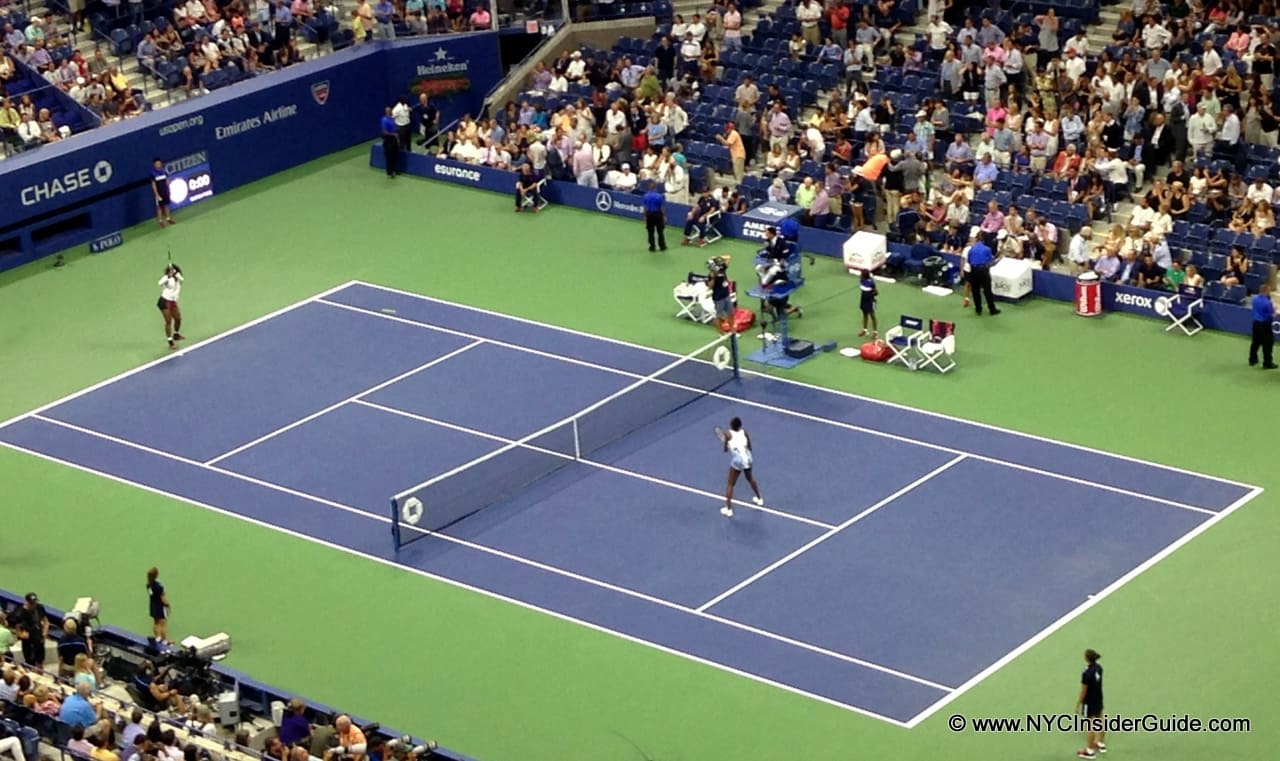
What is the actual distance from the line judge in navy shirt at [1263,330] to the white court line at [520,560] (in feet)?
39.9

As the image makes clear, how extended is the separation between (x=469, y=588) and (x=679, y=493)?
170 inches

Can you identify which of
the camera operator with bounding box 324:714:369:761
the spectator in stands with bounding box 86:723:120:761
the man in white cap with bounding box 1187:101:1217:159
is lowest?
the camera operator with bounding box 324:714:369:761

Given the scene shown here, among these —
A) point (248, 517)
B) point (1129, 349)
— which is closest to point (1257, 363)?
point (1129, 349)

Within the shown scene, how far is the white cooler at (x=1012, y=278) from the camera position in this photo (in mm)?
47250

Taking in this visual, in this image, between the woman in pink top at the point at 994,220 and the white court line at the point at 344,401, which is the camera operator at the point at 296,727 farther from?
the woman in pink top at the point at 994,220

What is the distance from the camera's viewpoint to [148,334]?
49188 millimetres

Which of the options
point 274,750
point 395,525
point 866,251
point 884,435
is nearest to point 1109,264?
point 866,251

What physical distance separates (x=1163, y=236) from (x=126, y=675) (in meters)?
21.8

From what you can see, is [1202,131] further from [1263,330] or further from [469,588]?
[469,588]

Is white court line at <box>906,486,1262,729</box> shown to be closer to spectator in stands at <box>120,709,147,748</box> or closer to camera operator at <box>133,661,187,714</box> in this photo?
camera operator at <box>133,661,187,714</box>

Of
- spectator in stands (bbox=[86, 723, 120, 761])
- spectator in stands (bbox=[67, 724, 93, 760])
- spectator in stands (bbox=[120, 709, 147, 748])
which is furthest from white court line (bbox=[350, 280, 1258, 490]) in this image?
spectator in stands (bbox=[67, 724, 93, 760])

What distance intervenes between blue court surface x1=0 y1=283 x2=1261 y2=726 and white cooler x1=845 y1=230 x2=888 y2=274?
3948mm

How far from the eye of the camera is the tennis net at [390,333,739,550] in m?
40.0

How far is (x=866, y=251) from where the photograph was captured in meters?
48.4
